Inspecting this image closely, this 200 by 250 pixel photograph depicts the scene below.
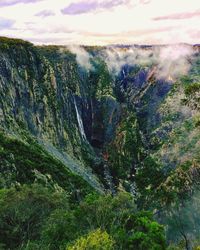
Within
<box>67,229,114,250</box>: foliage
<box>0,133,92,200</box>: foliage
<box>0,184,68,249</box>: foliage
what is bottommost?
<box>0,133,92,200</box>: foliage

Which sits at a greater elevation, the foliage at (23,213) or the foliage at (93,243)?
the foliage at (93,243)

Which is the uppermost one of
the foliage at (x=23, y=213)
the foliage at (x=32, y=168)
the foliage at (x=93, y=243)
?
the foliage at (x=93, y=243)

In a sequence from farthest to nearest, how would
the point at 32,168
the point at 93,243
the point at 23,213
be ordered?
the point at 32,168, the point at 23,213, the point at 93,243

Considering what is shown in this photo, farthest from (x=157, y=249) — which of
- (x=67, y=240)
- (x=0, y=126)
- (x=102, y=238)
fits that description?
(x=0, y=126)

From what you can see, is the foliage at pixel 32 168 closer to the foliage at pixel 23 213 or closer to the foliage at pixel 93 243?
the foliage at pixel 23 213

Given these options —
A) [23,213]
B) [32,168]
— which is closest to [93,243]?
[23,213]

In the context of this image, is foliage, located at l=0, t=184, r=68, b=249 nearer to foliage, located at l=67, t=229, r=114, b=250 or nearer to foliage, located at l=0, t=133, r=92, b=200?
foliage, located at l=67, t=229, r=114, b=250

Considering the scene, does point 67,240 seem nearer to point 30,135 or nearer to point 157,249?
point 157,249

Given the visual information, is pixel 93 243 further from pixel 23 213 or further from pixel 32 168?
pixel 32 168

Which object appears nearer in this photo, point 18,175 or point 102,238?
point 102,238

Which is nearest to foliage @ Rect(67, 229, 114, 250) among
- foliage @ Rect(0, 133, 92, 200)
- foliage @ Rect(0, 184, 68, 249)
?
foliage @ Rect(0, 184, 68, 249)

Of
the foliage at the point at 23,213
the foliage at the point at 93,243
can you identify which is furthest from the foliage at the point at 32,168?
the foliage at the point at 93,243
